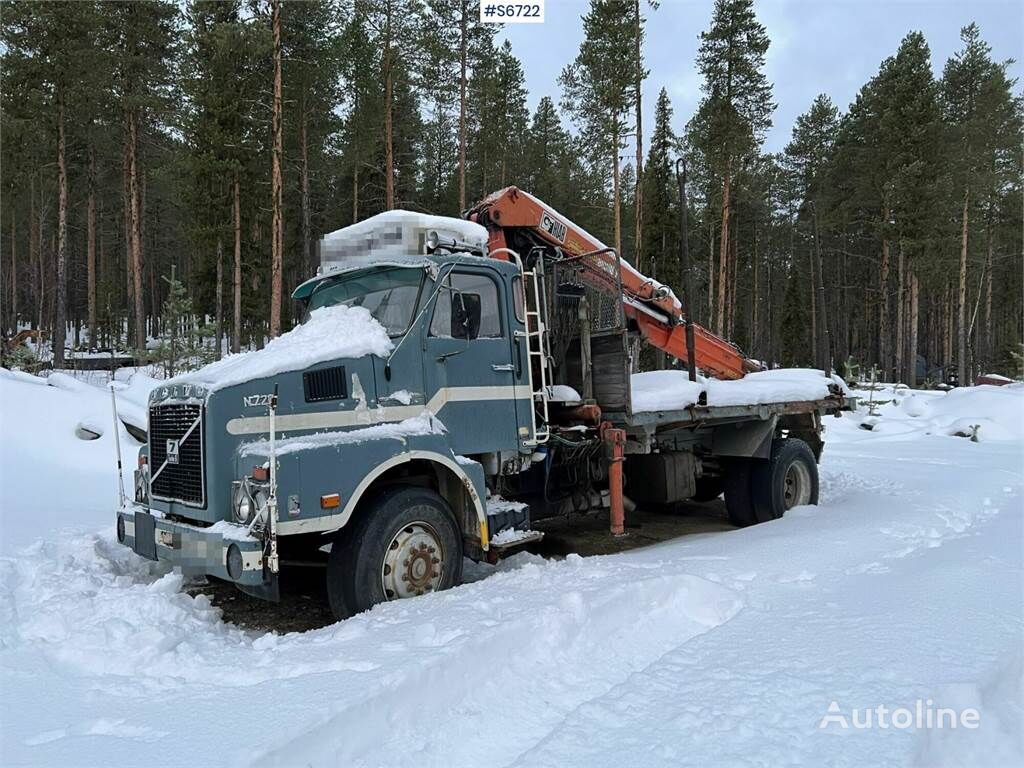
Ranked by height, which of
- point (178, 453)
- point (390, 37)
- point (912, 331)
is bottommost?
point (178, 453)

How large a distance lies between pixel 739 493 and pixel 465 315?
494 cm

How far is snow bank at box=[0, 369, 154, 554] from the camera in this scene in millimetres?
7070

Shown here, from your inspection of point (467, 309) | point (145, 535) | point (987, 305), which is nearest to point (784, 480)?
point (467, 309)

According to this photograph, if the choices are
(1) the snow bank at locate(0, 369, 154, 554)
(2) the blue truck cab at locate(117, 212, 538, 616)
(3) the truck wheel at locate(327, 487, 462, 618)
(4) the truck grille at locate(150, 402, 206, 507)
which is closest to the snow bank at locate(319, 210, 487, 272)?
(2) the blue truck cab at locate(117, 212, 538, 616)

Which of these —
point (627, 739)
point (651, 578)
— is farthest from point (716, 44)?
point (627, 739)

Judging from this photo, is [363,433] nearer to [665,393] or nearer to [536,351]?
[536,351]

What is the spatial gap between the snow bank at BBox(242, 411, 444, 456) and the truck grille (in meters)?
0.39

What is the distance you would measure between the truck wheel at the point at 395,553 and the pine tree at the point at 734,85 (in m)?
23.6

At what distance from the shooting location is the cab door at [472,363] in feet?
18.0

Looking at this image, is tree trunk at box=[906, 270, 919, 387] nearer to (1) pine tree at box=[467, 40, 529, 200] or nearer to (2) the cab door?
(1) pine tree at box=[467, 40, 529, 200]

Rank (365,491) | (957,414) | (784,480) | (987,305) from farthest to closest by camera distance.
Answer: (987,305)
(957,414)
(784,480)
(365,491)

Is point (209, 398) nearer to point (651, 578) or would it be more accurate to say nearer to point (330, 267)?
point (330, 267)

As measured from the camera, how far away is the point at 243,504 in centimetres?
440

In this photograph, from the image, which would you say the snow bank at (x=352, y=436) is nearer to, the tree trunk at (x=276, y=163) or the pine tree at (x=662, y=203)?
the tree trunk at (x=276, y=163)
